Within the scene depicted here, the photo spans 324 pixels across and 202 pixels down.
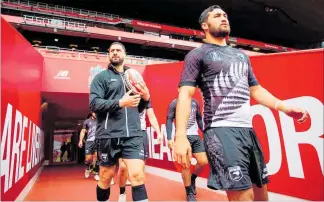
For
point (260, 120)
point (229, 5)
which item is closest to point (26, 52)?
point (260, 120)

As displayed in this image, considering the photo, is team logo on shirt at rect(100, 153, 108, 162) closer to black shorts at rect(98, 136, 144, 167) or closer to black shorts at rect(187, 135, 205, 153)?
black shorts at rect(98, 136, 144, 167)

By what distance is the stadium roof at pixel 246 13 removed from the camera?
24.5 meters

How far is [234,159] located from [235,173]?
0.26 feet

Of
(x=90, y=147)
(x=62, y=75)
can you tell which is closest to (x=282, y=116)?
(x=90, y=147)

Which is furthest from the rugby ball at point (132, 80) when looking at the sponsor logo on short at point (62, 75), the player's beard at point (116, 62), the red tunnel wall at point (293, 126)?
the sponsor logo on short at point (62, 75)

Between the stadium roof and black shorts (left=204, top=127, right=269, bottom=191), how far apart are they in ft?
78.3

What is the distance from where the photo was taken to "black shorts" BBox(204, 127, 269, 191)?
5.88 feet

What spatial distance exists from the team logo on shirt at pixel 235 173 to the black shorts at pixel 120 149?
3.94 feet

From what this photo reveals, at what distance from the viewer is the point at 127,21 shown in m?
23.7

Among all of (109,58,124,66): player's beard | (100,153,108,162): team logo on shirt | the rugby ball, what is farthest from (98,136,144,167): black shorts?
(109,58,124,66): player's beard

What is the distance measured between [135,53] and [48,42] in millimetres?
6790

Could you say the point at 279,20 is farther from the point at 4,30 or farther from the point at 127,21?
the point at 4,30

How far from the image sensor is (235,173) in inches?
70.3

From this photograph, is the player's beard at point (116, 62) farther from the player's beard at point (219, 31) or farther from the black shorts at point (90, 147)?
the black shorts at point (90, 147)
